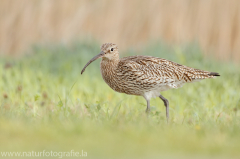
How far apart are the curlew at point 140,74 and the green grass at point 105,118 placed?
0.39m

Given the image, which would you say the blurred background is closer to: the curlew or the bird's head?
the curlew

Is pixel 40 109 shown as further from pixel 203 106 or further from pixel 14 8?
pixel 14 8

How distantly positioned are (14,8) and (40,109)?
6.89 meters

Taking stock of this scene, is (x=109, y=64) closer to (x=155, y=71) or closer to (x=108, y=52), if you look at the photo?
(x=108, y=52)

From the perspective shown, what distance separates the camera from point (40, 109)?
6547 millimetres

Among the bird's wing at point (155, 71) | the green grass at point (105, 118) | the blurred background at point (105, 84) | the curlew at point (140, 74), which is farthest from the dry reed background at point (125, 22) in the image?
the curlew at point (140, 74)

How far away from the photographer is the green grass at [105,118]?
3867mm

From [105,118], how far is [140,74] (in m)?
1.73

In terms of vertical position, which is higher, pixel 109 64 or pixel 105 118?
pixel 109 64

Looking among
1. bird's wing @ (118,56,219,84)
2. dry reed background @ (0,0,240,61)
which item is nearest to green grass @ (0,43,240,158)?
bird's wing @ (118,56,219,84)

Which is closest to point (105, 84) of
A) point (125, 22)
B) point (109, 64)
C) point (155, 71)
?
point (109, 64)

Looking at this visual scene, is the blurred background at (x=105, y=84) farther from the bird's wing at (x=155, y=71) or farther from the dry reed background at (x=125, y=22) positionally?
the bird's wing at (x=155, y=71)

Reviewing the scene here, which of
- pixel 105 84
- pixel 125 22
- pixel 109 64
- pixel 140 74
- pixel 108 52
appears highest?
pixel 125 22

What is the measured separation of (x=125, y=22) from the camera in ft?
39.7
